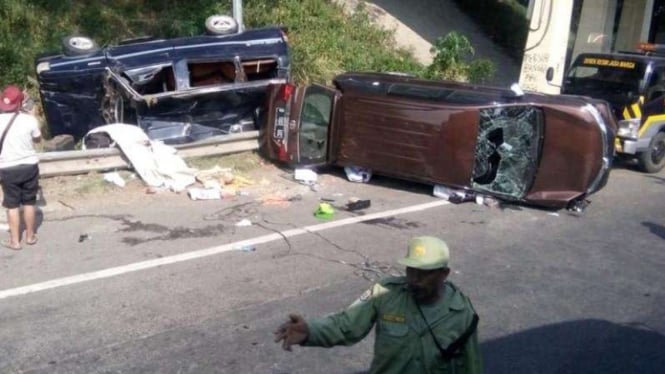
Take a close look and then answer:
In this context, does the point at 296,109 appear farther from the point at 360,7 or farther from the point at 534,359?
the point at 360,7

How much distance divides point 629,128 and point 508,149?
12.9 ft

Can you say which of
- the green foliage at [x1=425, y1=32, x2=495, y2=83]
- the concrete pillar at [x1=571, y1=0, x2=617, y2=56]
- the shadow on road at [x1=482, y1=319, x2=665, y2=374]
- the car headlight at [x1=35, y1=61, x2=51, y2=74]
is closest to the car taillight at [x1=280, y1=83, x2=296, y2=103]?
the car headlight at [x1=35, y1=61, x2=51, y2=74]

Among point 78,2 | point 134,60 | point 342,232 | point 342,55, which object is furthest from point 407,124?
point 78,2

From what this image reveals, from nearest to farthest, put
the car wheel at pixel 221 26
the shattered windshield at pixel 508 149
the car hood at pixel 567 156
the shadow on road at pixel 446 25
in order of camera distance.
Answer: the car hood at pixel 567 156 < the shattered windshield at pixel 508 149 < the car wheel at pixel 221 26 < the shadow on road at pixel 446 25

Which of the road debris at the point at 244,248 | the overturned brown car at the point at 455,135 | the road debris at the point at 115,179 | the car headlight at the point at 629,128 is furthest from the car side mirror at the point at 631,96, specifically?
the road debris at the point at 115,179

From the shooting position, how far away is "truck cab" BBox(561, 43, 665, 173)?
13.3m

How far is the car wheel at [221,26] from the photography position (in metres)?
12.4

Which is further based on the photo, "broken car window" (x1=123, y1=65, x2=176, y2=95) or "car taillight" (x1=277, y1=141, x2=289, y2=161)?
"car taillight" (x1=277, y1=141, x2=289, y2=161)

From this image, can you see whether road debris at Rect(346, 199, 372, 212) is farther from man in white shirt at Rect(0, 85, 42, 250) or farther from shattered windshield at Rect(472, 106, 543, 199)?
man in white shirt at Rect(0, 85, 42, 250)

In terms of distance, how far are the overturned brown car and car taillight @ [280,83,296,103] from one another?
1 cm

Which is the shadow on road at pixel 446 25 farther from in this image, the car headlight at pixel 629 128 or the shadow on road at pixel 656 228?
the shadow on road at pixel 656 228

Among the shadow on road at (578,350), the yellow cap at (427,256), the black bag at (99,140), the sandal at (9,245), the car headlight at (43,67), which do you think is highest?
the yellow cap at (427,256)

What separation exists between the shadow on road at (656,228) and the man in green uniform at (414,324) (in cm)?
691

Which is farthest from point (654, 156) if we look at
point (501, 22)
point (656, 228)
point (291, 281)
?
point (501, 22)
